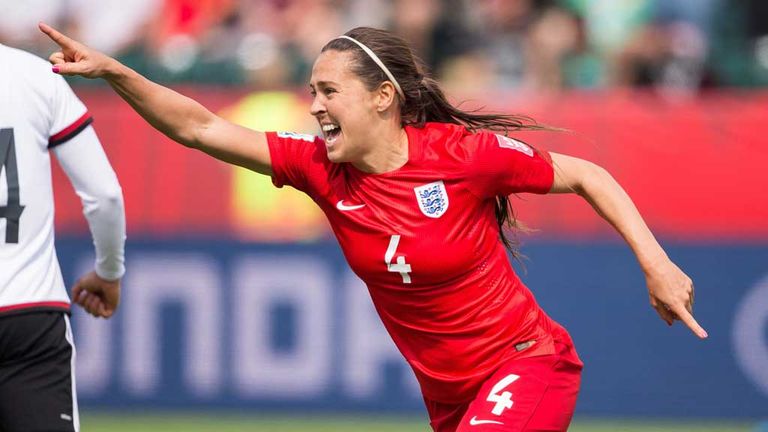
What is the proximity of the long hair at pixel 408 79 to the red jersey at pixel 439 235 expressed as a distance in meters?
0.13

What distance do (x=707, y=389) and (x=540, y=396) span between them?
4.91 m

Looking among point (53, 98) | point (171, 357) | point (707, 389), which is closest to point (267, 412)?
point (171, 357)

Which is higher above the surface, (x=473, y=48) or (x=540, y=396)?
(x=473, y=48)

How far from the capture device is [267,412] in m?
9.44

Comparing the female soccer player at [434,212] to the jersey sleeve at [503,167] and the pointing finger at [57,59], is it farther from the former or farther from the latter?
the pointing finger at [57,59]

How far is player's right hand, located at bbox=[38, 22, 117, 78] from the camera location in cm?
444

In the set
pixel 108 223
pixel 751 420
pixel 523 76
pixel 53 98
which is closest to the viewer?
pixel 53 98

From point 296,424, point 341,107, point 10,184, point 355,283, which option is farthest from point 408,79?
point 296,424

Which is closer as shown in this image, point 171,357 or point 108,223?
point 108,223

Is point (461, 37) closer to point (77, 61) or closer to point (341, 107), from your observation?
point (341, 107)

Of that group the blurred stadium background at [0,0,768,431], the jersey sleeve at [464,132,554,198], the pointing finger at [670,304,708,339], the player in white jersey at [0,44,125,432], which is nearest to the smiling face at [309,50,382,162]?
the jersey sleeve at [464,132,554,198]

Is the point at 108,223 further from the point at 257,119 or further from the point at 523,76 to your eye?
the point at 523,76

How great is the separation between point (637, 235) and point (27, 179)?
2238mm

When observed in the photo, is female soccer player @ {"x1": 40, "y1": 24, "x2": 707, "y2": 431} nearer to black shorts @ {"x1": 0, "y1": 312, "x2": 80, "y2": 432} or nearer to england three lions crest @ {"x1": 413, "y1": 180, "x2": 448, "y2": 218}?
england three lions crest @ {"x1": 413, "y1": 180, "x2": 448, "y2": 218}
